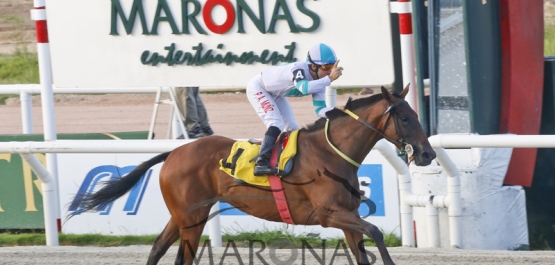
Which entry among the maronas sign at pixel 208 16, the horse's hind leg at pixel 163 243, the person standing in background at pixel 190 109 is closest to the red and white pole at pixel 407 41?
the maronas sign at pixel 208 16

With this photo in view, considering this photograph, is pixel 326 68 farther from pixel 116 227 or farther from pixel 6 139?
pixel 6 139

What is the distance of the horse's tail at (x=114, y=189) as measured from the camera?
5.64 meters

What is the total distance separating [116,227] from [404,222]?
2.07 metres

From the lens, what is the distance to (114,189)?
5699 millimetres

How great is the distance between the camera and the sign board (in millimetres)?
6223

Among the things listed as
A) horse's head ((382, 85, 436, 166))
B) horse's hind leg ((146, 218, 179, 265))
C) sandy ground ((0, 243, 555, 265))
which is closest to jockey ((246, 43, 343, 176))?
horse's head ((382, 85, 436, 166))

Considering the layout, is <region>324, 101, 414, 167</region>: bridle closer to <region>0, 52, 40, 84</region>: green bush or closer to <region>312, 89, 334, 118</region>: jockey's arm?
<region>312, 89, 334, 118</region>: jockey's arm

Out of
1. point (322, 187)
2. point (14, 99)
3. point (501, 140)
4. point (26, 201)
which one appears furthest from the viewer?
point (14, 99)

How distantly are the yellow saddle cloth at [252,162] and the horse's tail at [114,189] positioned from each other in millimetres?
473

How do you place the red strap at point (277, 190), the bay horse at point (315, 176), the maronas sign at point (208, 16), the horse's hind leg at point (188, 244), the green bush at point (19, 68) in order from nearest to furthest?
the bay horse at point (315, 176)
the red strap at point (277, 190)
the horse's hind leg at point (188, 244)
the maronas sign at point (208, 16)
the green bush at point (19, 68)

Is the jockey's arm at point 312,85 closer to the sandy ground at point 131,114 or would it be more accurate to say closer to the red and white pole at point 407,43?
the red and white pole at point 407,43

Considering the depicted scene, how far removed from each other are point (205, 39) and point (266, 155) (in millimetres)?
1581

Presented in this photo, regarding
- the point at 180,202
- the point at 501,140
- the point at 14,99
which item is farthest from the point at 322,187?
the point at 14,99

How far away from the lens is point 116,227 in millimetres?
6918
